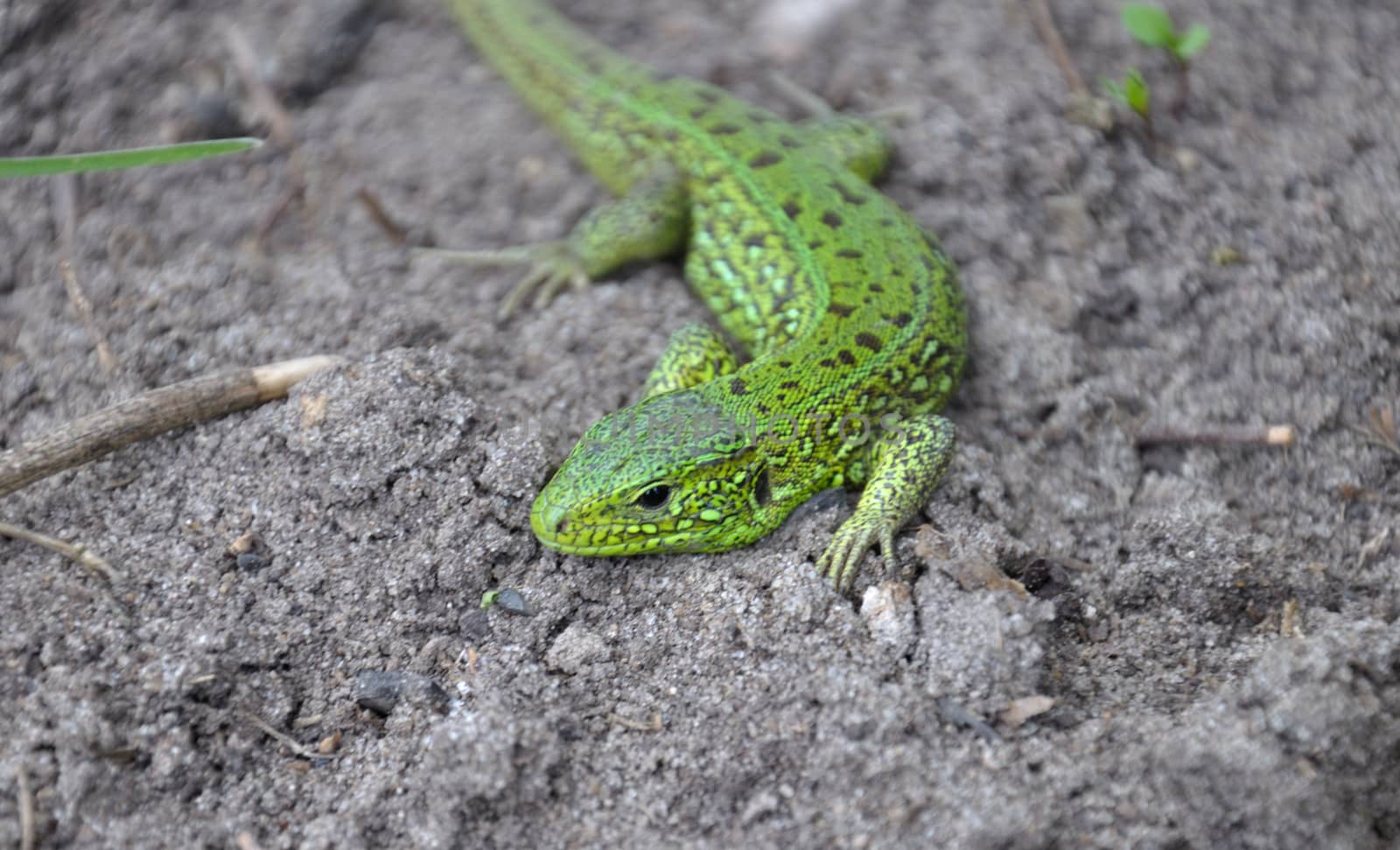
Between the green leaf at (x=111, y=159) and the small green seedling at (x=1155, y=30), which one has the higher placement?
the green leaf at (x=111, y=159)

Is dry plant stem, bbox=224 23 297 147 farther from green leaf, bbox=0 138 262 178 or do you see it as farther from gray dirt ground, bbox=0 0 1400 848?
green leaf, bbox=0 138 262 178

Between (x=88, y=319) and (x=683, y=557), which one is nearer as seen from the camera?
(x=683, y=557)

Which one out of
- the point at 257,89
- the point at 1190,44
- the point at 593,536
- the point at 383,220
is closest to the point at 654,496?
the point at 593,536

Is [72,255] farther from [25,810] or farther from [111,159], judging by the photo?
[25,810]

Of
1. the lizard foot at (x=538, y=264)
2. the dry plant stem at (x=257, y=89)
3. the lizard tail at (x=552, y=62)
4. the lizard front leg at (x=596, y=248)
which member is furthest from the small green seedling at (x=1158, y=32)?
the dry plant stem at (x=257, y=89)

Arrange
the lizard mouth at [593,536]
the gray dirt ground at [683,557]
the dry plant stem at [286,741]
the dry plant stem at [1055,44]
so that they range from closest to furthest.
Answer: the gray dirt ground at [683,557], the dry plant stem at [286,741], the lizard mouth at [593,536], the dry plant stem at [1055,44]

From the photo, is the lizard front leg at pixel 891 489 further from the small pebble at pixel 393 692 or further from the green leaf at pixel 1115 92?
the green leaf at pixel 1115 92
